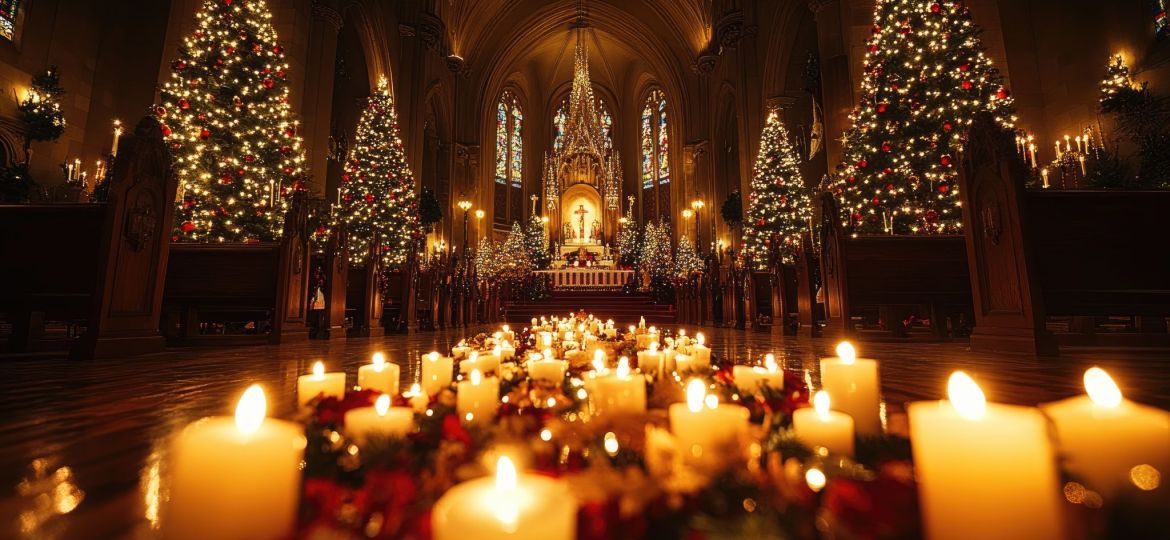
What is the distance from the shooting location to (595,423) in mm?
969

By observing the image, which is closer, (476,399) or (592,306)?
(476,399)

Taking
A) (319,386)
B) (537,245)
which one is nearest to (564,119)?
(537,245)

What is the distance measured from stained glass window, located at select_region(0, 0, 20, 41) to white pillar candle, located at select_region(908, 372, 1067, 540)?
563 inches

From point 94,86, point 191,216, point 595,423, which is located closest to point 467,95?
point 94,86

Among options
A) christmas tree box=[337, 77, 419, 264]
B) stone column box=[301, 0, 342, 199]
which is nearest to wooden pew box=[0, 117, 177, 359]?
stone column box=[301, 0, 342, 199]

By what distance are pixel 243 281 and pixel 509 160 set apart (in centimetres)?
2039

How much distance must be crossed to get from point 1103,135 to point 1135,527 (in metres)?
12.1

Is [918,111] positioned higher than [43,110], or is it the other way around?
[43,110]

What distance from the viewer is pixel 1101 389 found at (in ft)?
Result: 2.30

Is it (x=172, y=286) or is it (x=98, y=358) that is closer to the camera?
(x=98, y=358)

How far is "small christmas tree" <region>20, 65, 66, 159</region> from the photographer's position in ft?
30.1

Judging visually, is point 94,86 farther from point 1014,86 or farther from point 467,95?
point 1014,86

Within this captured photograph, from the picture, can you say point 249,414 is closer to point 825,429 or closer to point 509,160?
point 825,429

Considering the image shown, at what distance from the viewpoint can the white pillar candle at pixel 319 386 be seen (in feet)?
3.76
